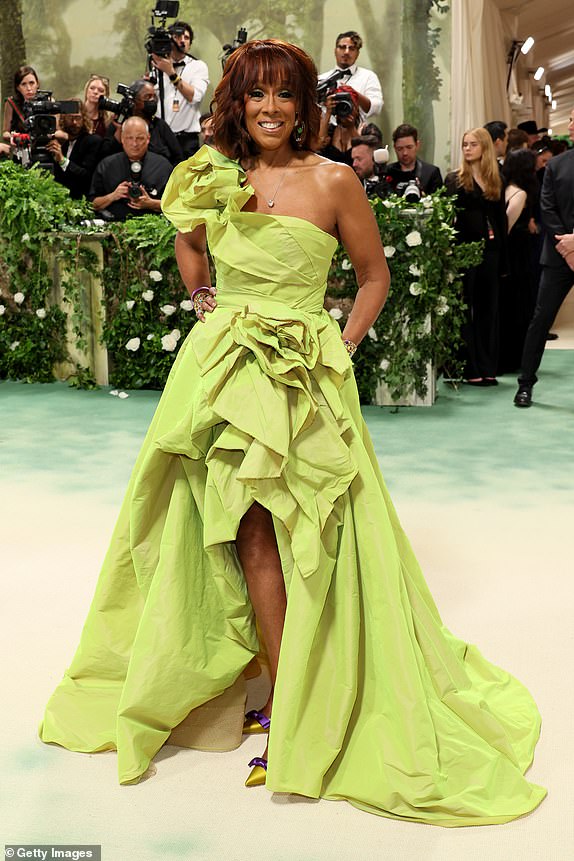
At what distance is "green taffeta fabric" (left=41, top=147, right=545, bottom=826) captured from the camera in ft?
6.95

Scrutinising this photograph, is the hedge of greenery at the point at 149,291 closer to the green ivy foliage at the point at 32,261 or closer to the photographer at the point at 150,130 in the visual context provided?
the green ivy foliage at the point at 32,261

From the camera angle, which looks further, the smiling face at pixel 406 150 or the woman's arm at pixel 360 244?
the smiling face at pixel 406 150

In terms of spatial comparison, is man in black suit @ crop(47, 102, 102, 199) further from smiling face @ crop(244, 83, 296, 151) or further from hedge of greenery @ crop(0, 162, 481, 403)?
smiling face @ crop(244, 83, 296, 151)

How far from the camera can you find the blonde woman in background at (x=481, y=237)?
22.1 feet

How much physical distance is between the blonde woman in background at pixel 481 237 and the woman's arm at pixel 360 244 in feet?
14.5

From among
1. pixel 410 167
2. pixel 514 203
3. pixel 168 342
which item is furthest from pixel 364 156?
pixel 168 342

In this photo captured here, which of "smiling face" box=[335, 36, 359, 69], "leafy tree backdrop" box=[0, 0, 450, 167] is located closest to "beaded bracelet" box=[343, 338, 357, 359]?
"smiling face" box=[335, 36, 359, 69]

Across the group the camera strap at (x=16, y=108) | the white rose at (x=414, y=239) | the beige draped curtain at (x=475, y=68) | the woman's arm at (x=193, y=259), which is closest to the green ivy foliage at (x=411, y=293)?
the white rose at (x=414, y=239)

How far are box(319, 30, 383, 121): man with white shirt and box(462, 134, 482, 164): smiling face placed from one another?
64.6 inches

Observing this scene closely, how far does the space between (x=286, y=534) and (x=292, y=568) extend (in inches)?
2.8

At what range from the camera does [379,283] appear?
2393mm

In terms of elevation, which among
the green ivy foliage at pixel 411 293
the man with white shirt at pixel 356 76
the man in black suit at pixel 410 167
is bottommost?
the green ivy foliage at pixel 411 293
